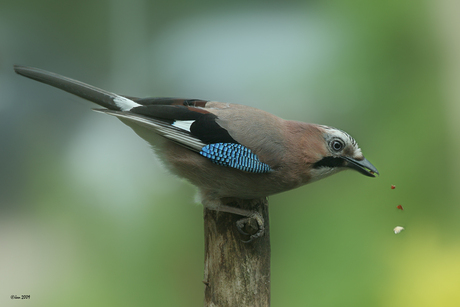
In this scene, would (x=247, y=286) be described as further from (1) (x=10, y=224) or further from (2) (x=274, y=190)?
(1) (x=10, y=224)

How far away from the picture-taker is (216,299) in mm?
2143

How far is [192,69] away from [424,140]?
2049mm

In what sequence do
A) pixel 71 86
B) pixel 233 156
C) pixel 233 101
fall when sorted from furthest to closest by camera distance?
pixel 233 101 < pixel 71 86 < pixel 233 156

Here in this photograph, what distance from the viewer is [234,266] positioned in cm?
213

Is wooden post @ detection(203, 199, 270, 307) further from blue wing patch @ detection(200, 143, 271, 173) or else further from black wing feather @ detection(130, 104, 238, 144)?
black wing feather @ detection(130, 104, 238, 144)

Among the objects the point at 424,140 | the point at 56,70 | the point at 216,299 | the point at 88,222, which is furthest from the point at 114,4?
the point at 424,140

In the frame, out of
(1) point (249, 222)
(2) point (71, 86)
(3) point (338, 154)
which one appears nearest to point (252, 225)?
(1) point (249, 222)

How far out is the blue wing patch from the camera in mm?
2059

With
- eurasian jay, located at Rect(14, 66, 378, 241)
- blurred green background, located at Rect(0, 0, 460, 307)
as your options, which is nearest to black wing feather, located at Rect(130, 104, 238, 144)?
eurasian jay, located at Rect(14, 66, 378, 241)

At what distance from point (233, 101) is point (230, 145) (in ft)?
3.81

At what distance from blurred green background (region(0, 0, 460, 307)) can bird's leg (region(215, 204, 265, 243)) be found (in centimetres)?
68

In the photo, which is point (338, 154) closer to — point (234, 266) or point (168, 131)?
point (234, 266)

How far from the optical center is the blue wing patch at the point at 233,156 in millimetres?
2059

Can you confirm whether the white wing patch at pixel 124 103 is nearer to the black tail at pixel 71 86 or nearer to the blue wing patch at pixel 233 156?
the black tail at pixel 71 86
